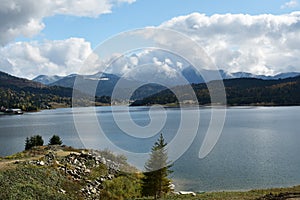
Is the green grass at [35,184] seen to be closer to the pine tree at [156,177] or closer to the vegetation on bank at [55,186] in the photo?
the vegetation on bank at [55,186]

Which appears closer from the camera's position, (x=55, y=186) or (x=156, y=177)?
(x=55, y=186)

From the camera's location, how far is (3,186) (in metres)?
31.2

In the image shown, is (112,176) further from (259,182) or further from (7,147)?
(7,147)

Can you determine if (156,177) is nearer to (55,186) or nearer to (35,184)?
(55,186)

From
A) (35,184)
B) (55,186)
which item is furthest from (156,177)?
(35,184)

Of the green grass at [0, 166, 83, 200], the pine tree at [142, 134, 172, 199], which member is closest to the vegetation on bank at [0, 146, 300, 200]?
the green grass at [0, 166, 83, 200]

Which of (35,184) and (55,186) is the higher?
(35,184)

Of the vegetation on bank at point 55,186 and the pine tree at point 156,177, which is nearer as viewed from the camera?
the vegetation on bank at point 55,186

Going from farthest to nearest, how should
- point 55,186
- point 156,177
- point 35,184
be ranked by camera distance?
1. point 156,177
2. point 55,186
3. point 35,184

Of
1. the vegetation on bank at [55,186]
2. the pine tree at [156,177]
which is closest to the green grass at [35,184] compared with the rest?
the vegetation on bank at [55,186]

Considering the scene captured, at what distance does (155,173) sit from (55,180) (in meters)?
11.7

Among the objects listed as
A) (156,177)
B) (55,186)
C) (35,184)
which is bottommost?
(55,186)

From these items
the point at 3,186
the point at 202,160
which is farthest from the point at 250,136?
the point at 3,186

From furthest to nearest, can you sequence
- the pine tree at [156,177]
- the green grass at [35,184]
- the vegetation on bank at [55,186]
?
the pine tree at [156,177]
the vegetation on bank at [55,186]
the green grass at [35,184]
